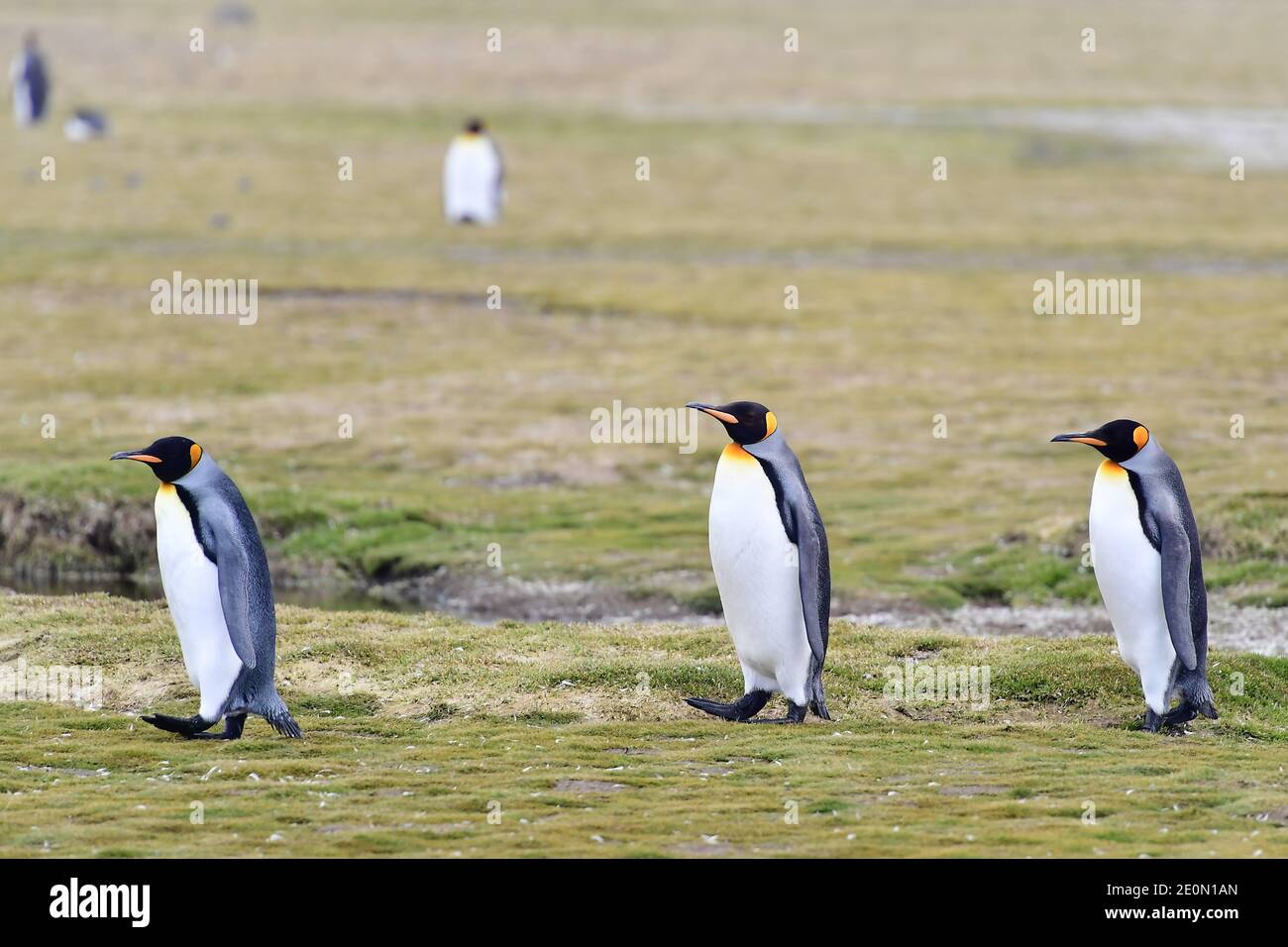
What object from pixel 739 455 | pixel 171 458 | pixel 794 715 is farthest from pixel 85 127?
pixel 794 715

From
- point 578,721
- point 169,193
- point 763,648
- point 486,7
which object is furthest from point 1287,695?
point 486,7

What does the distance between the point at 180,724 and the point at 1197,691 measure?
22.3ft

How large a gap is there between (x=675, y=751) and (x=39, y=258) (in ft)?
106

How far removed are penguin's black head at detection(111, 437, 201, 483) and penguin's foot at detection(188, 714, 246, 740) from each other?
1.59m

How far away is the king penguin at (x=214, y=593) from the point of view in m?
12.6

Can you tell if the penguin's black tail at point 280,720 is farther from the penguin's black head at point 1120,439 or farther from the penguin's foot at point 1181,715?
the penguin's foot at point 1181,715

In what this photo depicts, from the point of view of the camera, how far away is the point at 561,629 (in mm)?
16578

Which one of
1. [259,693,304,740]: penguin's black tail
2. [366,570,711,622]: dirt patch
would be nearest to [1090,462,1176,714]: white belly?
[259,693,304,740]: penguin's black tail

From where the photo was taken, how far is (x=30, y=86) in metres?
59.2

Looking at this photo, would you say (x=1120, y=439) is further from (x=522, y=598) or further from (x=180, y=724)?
(x=522, y=598)

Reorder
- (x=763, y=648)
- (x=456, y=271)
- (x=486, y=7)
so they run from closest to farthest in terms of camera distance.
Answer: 1. (x=763, y=648)
2. (x=456, y=271)
3. (x=486, y=7)

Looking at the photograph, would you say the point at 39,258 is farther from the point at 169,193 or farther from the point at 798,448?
the point at 798,448
